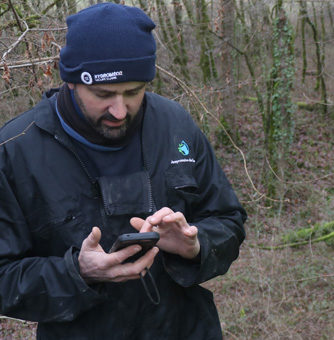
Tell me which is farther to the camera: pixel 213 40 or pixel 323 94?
pixel 323 94

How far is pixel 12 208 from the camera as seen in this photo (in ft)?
5.83

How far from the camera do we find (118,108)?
187 cm

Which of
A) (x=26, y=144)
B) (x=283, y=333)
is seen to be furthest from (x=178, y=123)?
(x=283, y=333)

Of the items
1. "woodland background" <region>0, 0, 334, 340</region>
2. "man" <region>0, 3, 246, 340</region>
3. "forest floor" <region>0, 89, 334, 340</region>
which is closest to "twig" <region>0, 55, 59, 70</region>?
"woodland background" <region>0, 0, 334, 340</region>

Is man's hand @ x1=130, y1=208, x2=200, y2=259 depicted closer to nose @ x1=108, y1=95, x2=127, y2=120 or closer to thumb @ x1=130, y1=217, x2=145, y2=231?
thumb @ x1=130, y1=217, x2=145, y2=231

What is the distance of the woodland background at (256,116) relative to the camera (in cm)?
472

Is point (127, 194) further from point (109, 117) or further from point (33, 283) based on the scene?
point (33, 283)

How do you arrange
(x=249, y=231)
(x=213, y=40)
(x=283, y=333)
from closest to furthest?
1. (x=283, y=333)
2. (x=249, y=231)
3. (x=213, y=40)

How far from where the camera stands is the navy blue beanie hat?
180 centimetres

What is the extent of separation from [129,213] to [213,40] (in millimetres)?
12444

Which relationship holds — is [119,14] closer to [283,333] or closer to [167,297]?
[167,297]

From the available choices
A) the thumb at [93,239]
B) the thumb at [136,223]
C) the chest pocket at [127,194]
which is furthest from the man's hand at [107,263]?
the chest pocket at [127,194]

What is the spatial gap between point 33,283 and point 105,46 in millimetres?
948

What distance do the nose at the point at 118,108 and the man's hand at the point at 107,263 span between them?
50 centimetres
